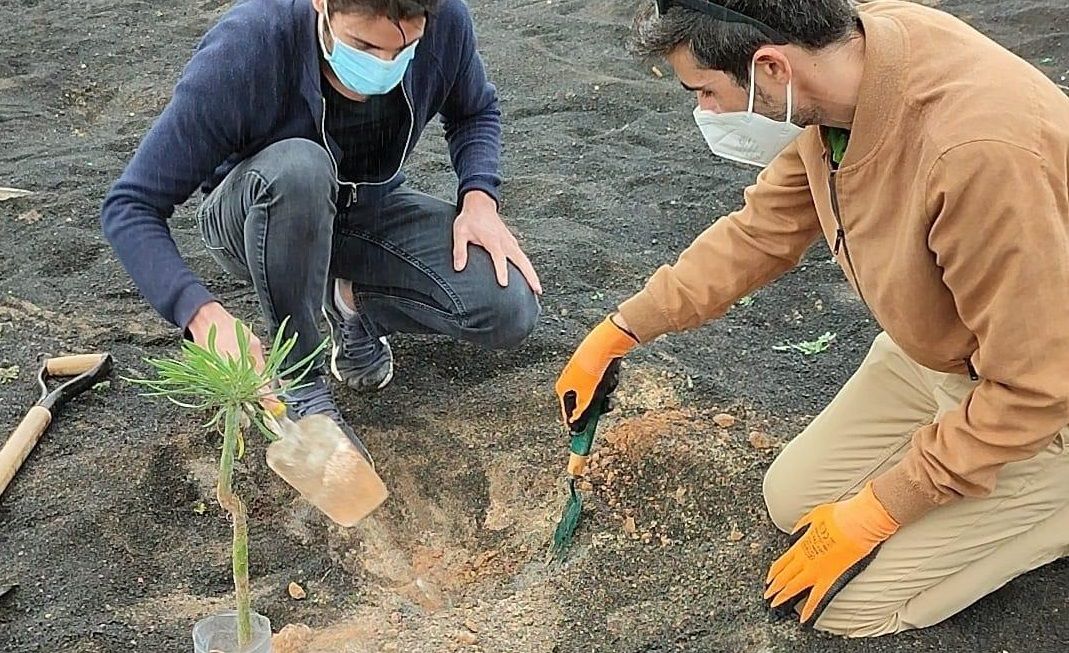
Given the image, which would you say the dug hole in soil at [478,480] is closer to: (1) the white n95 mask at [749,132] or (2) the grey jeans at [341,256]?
(2) the grey jeans at [341,256]

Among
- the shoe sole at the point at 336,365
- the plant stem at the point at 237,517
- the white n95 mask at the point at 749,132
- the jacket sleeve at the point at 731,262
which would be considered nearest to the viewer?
the plant stem at the point at 237,517

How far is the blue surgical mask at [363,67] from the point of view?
5.95 feet

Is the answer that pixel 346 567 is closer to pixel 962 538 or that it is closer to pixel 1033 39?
pixel 962 538

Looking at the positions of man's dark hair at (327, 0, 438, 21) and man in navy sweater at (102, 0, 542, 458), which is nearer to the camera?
man's dark hair at (327, 0, 438, 21)

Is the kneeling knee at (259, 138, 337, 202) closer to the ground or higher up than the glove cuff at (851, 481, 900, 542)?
higher up

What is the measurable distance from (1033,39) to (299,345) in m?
3.19

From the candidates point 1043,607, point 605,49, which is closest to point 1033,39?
point 605,49

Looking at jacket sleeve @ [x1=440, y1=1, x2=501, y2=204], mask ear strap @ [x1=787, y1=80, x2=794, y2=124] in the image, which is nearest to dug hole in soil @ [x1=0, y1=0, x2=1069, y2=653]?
jacket sleeve @ [x1=440, y1=1, x2=501, y2=204]

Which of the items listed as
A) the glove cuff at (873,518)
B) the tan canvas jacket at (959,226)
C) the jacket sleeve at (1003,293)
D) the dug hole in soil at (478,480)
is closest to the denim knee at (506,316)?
the dug hole in soil at (478,480)

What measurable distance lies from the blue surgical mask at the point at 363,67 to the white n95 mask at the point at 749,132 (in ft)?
1.79

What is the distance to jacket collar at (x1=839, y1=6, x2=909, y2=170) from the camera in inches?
56.9

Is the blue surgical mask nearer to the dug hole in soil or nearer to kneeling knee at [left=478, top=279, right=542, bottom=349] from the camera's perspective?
kneeling knee at [left=478, top=279, right=542, bottom=349]

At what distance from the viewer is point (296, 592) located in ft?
6.10

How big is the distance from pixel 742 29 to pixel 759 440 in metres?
0.96
